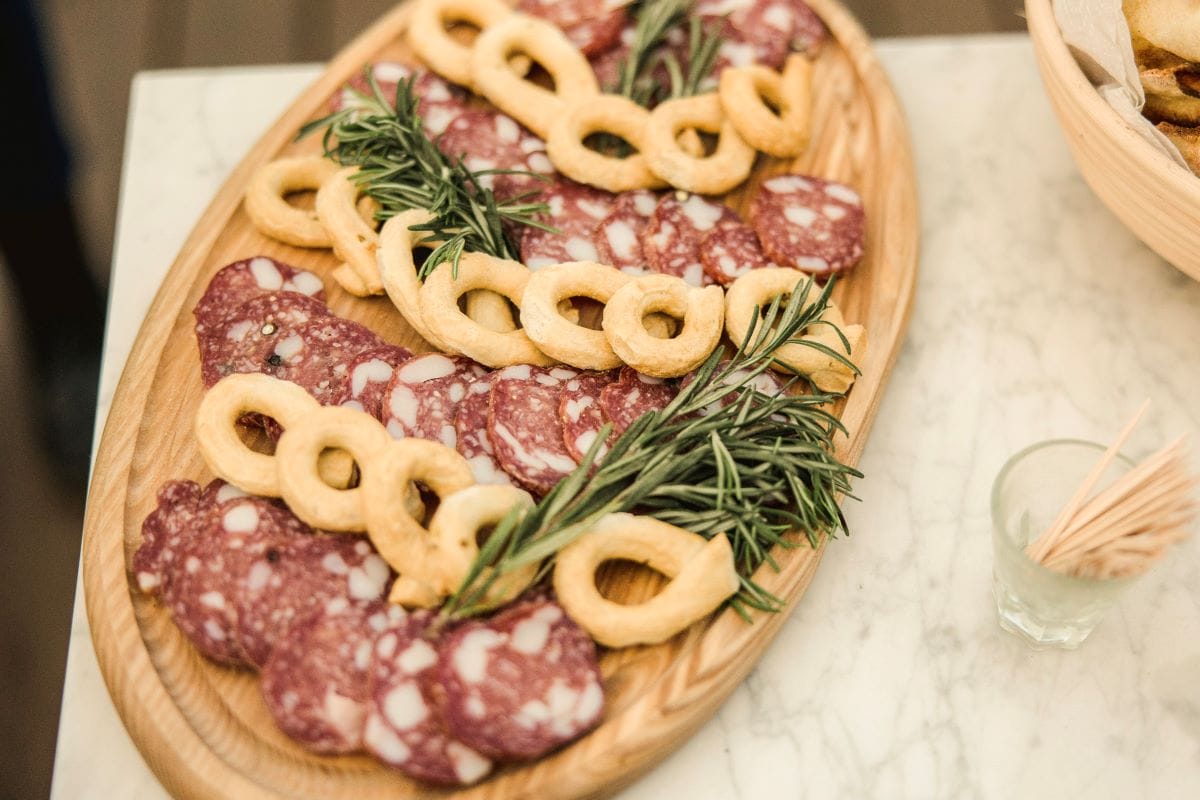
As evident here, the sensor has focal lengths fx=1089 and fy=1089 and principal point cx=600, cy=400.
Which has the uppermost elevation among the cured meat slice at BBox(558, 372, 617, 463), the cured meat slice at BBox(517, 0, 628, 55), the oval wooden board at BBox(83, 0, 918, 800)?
the cured meat slice at BBox(517, 0, 628, 55)

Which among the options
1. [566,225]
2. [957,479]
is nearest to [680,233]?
[566,225]

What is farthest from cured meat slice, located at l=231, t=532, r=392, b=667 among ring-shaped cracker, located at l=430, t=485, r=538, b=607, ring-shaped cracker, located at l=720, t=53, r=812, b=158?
ring-shaped cracker, located at l=720, t=53, r=812, b=158

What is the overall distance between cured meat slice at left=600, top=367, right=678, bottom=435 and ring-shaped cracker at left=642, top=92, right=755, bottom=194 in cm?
42

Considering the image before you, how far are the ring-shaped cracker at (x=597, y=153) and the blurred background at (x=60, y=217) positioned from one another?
5.24 feet

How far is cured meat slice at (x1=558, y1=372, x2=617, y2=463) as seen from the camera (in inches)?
59.9

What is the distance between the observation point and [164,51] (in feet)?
10.8

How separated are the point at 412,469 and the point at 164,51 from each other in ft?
7.96

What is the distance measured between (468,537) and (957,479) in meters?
0.81

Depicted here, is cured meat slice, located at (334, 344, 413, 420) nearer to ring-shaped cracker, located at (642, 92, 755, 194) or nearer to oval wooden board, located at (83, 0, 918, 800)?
oval wooden board, located at (83, 0, 918, 800)

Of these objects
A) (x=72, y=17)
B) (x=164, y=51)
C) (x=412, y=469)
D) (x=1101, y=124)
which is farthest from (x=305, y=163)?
(x=72, y=17)

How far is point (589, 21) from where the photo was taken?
6.86 ft

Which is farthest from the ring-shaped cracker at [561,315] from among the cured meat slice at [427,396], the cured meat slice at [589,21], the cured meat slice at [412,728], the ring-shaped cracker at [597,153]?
the cured meat slice at [589,21]

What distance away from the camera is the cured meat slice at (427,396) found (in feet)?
5.10

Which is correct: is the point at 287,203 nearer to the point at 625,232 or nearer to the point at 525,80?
the point at 525,80
